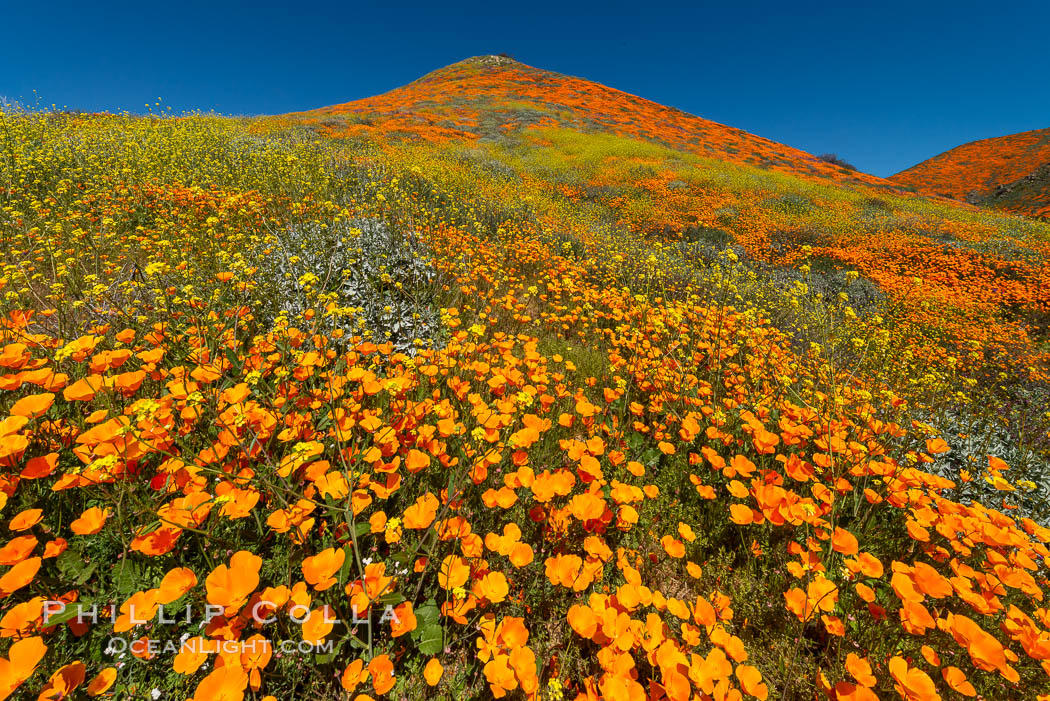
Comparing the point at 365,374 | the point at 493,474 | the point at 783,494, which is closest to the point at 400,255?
the point at 365,374

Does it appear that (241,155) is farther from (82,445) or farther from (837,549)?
(837,549)

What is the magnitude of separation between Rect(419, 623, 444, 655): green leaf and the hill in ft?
116

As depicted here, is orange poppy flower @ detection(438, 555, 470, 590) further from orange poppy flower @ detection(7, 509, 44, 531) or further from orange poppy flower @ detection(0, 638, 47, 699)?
orange poppy flower @ detection(7, 509, 44, 531)

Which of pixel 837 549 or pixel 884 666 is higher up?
pixel 837 549

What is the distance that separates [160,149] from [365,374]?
31.9ft

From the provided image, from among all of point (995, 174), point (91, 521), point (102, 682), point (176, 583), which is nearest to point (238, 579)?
point (176, 583)

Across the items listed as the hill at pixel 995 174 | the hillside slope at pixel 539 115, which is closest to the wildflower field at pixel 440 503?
the hillside slope at pixel 539 115

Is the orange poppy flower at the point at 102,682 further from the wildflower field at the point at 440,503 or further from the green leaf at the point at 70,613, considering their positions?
the green leaf at the point at 70,613

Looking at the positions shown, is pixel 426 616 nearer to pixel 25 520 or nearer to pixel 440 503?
pixel 440 503

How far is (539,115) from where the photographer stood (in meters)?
30.7

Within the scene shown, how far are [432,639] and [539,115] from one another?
3576 cm

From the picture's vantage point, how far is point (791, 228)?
45.4ft

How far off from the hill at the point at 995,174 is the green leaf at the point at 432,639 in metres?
35.5

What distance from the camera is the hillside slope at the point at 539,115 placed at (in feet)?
83.9
